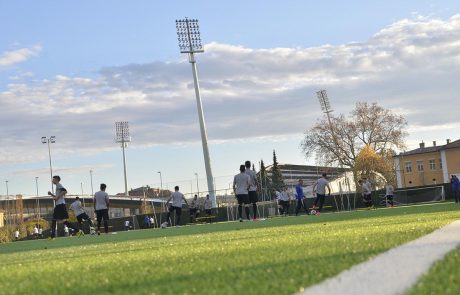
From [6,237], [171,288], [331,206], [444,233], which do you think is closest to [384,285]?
[171,288]

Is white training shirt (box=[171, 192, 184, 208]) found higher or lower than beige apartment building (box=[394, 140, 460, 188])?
lower

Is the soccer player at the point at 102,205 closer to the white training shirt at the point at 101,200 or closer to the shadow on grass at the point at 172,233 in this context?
the white training shirt at the point at 101,200

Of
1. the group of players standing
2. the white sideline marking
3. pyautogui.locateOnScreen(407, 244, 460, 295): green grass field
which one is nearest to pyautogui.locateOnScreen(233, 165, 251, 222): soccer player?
the group of players standing

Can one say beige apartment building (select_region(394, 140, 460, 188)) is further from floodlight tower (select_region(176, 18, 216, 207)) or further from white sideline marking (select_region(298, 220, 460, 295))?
white sideline marking (select_region(298, 220, 460, 295))

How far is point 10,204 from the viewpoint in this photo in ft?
329

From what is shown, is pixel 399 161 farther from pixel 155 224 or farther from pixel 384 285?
pixel 384 285

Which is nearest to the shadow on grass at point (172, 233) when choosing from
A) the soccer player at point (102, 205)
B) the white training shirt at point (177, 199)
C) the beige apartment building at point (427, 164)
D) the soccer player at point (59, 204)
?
the soccer player at point (59, 204)

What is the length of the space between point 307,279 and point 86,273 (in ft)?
7.93

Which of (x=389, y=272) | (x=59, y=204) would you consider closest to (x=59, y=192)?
(x=59, y=204)

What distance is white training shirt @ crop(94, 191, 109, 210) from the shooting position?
2309cm

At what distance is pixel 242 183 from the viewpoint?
2256 centimetres

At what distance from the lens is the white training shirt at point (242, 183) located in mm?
22469

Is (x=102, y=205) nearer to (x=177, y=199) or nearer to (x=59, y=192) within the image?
(x=59, y=192)

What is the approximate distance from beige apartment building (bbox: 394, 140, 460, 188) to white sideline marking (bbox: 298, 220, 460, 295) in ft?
336
